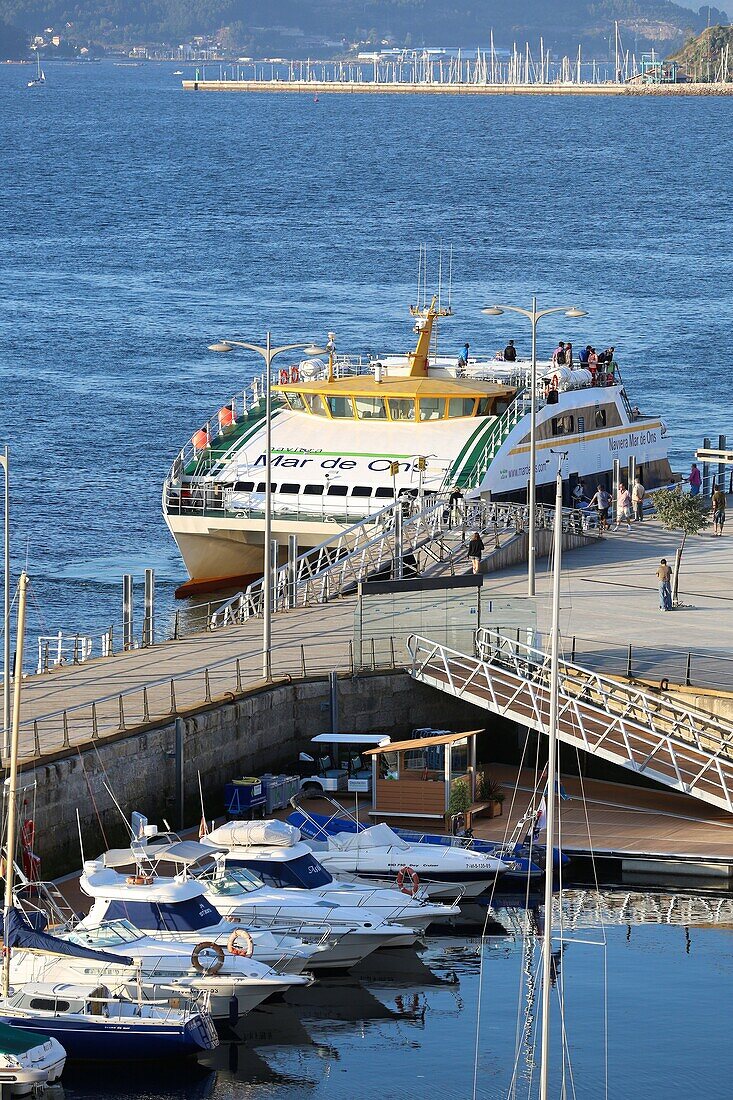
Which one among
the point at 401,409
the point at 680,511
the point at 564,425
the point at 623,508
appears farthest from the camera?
the point at 564,425

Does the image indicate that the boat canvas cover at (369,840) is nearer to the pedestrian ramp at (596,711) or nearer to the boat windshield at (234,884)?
the boat windshield at (234,884)

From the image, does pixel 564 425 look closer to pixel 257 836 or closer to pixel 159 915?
pixel 257 836

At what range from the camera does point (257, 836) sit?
3222 centimetres

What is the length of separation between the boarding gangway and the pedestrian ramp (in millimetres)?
6698

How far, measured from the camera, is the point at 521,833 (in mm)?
35844

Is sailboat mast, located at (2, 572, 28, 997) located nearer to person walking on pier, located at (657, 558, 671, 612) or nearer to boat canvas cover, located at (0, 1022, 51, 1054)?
boat canvas cover, located at (0, 1022, 51, 1054)

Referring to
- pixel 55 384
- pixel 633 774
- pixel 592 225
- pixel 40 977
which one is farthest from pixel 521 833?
pixel 592 225

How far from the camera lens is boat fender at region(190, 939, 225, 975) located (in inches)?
1131

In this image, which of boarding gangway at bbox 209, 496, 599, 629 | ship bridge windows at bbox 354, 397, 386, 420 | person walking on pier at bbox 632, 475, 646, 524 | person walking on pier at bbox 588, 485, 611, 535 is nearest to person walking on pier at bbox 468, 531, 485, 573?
boarding gangway at bbox 209, 496, 599, 629

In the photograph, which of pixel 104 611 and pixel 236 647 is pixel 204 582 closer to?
pixel 104 611

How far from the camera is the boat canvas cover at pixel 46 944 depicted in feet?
93.7

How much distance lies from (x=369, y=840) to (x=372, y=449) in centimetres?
2345

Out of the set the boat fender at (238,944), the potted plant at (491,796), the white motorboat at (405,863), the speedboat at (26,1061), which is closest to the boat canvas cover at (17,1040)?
the speedboat at (26,1061)

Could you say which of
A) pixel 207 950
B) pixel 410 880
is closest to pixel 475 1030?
pixel 207 950
